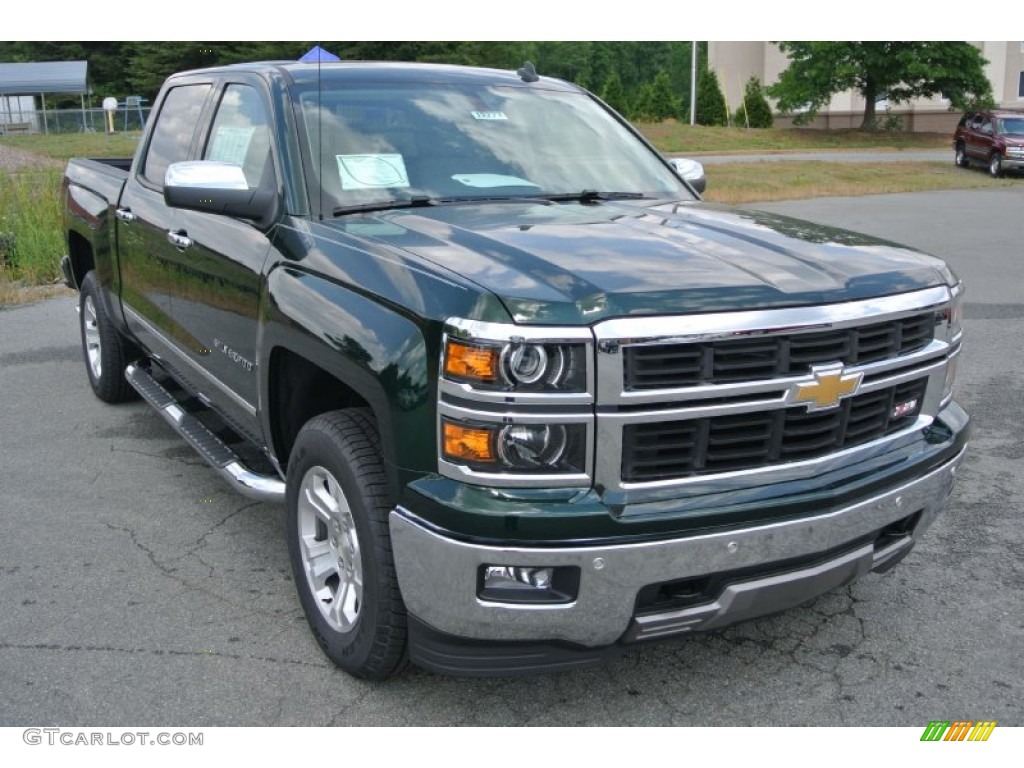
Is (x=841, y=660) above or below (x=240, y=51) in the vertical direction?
below

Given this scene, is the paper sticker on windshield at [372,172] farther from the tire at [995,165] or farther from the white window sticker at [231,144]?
the tire at [995,165]

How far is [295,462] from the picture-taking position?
135 inches

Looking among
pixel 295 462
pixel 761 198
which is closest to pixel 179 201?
pixel 295 462

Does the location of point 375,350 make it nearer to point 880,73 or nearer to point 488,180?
point 488,180

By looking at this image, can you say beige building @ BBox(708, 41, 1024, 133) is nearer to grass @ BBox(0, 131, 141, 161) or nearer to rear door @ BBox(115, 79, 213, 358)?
grass @ BBox(0, 131, 141, 161)

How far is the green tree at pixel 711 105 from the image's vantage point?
52.7 meters

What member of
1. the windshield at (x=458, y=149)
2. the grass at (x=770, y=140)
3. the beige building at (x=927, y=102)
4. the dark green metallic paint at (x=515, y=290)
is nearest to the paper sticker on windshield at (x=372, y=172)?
the windshield at (x=458, y=149)

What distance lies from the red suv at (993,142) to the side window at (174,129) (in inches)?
1036

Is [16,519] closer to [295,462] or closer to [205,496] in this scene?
[205,496]

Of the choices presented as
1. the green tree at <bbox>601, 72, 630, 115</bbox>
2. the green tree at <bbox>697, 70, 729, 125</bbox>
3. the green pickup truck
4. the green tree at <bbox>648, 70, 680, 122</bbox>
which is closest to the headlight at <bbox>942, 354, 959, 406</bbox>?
the green pickup truck

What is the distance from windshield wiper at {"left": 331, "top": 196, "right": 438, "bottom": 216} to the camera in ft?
12.3

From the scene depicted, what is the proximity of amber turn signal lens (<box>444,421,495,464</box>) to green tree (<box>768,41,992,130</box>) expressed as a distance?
155 ft

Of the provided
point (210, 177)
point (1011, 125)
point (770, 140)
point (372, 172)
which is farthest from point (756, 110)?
point (210, 177)

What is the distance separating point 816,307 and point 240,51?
39.5 m
